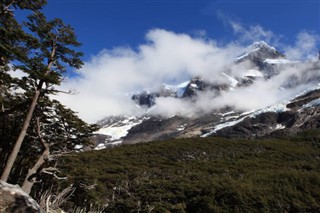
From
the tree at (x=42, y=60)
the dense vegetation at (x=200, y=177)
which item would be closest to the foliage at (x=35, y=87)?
the tree at (x=42, y=60)

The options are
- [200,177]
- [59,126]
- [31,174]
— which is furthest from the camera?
[200,177]

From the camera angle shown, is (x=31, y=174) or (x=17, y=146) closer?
(x=17, y=146)

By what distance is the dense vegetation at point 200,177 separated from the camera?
76188mm

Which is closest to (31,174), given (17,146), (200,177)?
(17,146)

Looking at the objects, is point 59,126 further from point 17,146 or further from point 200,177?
point 200,177

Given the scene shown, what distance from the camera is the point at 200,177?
346 feet

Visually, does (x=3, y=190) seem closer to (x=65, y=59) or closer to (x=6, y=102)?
(x=65, y=59)

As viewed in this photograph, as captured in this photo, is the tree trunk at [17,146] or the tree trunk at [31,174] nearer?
the tree trunk at [17,146]

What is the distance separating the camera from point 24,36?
19.6 metres

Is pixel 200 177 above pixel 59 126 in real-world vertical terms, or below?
below

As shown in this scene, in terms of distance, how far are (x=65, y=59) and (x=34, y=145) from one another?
13752 mm

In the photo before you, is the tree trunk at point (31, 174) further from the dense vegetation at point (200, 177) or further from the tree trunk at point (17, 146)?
the dense vegetation at point (200, 177)

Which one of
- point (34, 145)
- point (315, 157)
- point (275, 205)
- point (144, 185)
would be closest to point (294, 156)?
point (315, 157)

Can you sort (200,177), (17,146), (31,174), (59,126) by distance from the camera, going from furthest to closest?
(200,177) < (59,126) < (31,174) < (17,146)
